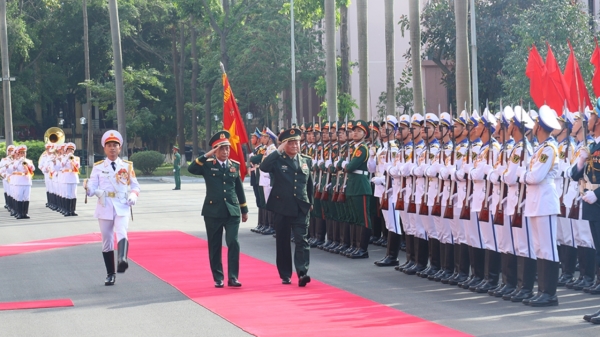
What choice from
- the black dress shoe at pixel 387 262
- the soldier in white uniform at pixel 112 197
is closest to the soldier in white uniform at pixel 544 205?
the black dress shoe at pixel 387 262

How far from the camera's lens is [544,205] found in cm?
1059

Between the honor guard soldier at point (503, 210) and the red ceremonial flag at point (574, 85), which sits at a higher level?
the red ceremonial flag at point (574, 85)

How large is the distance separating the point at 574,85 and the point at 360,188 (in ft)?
15.1

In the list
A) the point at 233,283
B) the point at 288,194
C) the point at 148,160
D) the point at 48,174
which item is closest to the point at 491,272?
the point at 288,194

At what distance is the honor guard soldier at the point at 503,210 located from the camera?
11.1m

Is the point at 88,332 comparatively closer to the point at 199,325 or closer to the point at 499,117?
the point at 199,325

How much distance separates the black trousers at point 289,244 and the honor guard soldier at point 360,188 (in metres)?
2.45

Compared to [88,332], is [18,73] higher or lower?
higher

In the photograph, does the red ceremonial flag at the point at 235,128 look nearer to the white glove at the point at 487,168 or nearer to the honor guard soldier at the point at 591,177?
the white glove at the point at 487,168

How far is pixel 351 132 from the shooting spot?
15102 mm

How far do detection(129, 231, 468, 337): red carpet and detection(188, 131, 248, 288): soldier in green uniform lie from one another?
291 mm

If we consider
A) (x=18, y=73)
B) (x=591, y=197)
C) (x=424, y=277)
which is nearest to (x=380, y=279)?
(x=424, y=277)

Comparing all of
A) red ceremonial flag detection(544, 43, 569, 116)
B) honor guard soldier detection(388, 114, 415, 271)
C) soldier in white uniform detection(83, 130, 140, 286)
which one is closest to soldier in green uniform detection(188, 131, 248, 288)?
soldier in white uniform detection(83, 130, 140, 286)

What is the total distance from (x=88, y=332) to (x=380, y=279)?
446 centimetres
